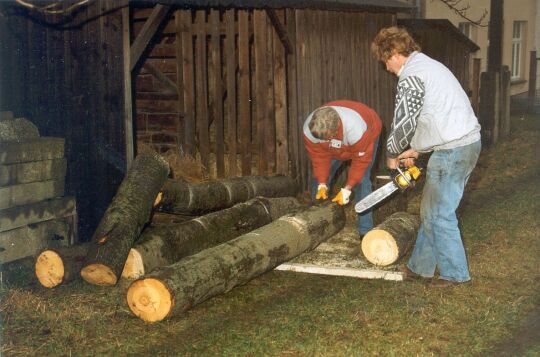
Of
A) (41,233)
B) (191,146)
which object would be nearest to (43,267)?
(41,233)

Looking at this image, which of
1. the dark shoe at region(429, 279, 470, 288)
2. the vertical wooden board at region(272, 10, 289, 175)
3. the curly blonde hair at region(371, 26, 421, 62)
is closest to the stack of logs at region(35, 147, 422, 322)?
the dark shoe at region(429, 279, 470, 288)

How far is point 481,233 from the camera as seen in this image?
8.97 m

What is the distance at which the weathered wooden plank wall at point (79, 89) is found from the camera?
8.96 m

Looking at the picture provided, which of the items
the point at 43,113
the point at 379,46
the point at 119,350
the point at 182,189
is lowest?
the point at 119,350

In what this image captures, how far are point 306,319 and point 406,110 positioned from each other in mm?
2000

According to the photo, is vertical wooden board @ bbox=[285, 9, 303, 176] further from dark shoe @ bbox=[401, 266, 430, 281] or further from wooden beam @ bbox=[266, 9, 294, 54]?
dark shoe @ bbox=[401, 266, 430, 281]

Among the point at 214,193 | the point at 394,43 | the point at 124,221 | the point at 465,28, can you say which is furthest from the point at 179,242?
the point at 465,28

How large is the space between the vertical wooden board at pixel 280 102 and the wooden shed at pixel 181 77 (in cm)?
1

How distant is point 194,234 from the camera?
25.2 feet

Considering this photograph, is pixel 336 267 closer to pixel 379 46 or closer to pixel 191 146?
pixel 379 46

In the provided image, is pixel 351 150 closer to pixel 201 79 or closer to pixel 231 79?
pixel 231 79

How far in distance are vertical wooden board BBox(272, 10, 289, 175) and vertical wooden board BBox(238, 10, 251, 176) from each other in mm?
399

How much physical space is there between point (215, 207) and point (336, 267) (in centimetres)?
182

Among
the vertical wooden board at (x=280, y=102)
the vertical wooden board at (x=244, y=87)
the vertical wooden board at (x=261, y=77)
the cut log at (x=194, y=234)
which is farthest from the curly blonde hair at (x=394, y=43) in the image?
the vertical wooden board at (x=244, y=87)
